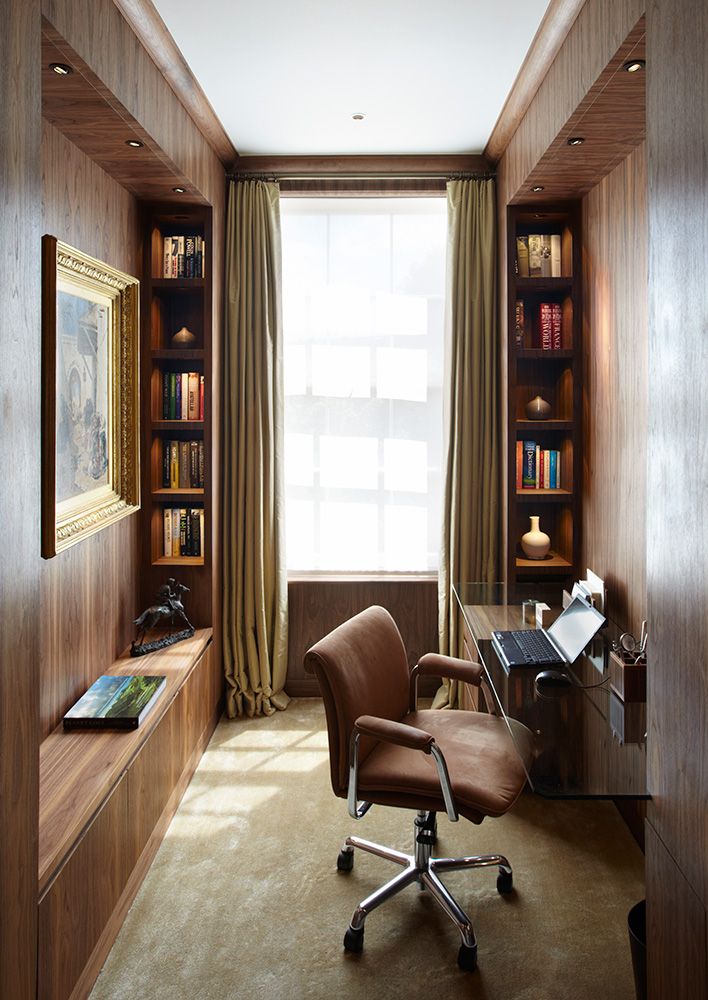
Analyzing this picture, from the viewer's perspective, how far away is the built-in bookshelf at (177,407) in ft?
12.6

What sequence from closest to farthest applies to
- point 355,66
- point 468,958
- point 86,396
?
point 468,958, point 86,396, point 355,66

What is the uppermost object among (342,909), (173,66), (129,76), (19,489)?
(173,66)

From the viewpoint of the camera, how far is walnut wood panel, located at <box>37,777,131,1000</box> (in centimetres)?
192

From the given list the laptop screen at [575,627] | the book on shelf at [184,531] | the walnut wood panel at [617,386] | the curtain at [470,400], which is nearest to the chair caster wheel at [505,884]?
the laptop screen at [575,627]

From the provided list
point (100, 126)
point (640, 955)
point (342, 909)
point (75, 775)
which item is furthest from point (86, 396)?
point (640, 955)

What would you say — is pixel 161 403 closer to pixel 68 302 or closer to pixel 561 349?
pixel 68 302

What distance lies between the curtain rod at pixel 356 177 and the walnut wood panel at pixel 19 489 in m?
2.39

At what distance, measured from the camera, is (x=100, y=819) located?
2.28 m

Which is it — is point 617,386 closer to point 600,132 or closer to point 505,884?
point 600,132

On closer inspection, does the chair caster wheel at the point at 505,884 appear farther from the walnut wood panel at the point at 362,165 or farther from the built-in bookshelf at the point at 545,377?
the walnut wood panel at the point at 362,165

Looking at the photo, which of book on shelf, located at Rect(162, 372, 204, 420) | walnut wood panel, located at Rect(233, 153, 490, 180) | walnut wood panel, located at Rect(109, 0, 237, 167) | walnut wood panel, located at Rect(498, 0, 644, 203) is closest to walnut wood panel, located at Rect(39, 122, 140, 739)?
walnut wood panel, located at Rect(109, 0, 237, 167)

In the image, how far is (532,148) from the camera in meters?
3.26

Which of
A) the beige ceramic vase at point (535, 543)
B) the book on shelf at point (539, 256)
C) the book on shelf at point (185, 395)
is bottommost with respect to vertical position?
the beige ceramic vase at point (535, 543)

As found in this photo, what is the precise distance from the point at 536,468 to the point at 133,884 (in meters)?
2.47
